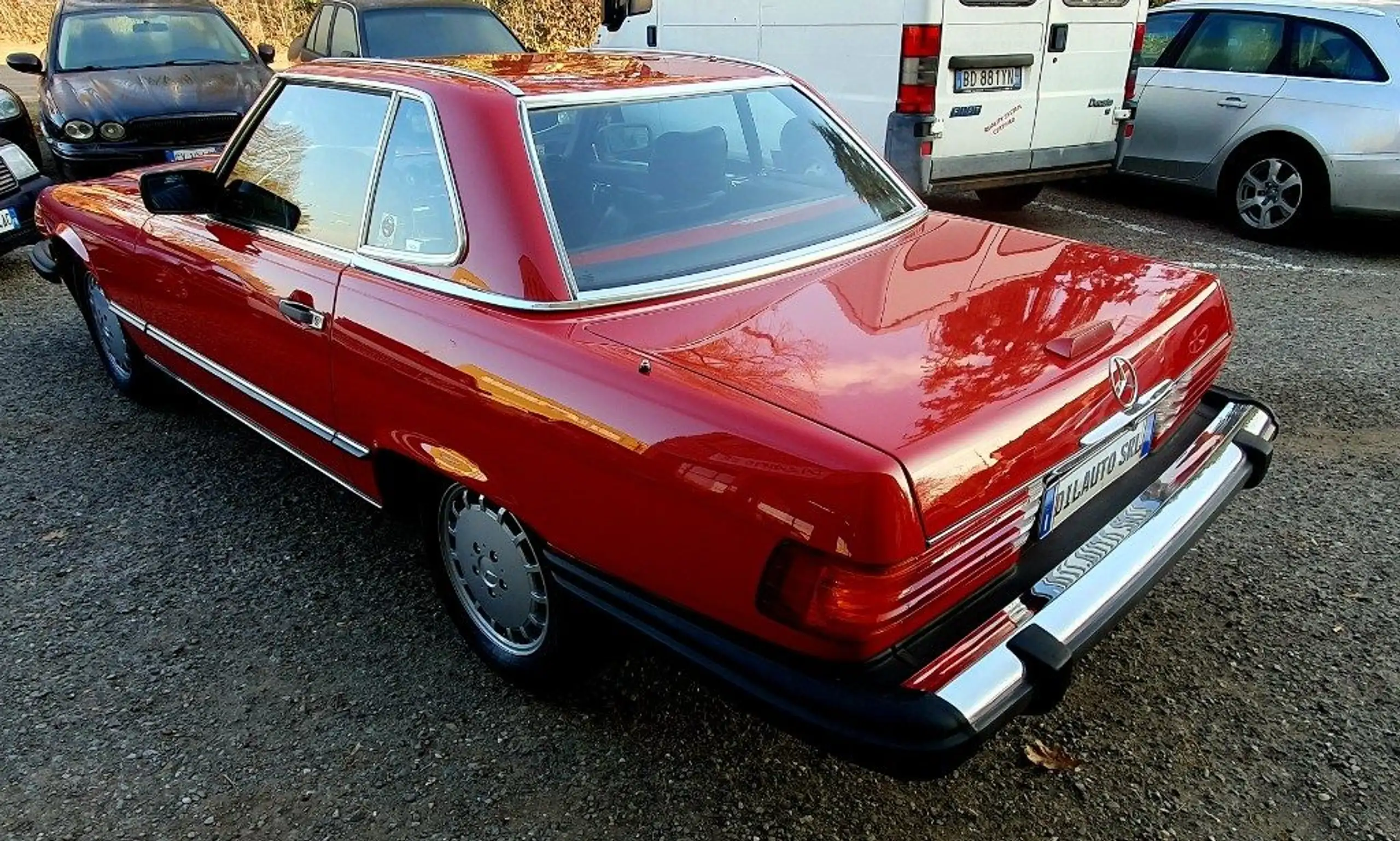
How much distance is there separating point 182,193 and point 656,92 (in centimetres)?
164

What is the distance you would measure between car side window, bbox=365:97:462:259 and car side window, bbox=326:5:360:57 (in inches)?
252

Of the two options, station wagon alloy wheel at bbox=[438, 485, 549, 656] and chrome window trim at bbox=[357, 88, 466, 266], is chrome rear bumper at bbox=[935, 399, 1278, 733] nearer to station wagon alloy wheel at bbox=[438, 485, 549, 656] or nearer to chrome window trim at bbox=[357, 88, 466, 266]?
station wagon alloy wheel at bbox=[438, 485, 549, 656]

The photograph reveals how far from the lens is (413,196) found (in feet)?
8.81

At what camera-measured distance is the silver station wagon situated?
21.4 ft

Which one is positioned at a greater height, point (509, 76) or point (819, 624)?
point (509, 76)

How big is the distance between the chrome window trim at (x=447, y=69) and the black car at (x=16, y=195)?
410cm

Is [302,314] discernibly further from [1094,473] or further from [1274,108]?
[1274,108]

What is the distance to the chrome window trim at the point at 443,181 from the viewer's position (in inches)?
98.3

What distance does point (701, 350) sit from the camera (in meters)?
2.15

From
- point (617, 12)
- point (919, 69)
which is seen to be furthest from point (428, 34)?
point (919, 69)

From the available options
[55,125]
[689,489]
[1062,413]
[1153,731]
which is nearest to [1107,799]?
[1153,731]

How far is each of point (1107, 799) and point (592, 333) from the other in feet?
5.32

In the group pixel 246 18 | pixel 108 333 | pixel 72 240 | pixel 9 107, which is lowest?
pixel 108 333

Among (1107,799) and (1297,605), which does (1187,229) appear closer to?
(1297,605)
